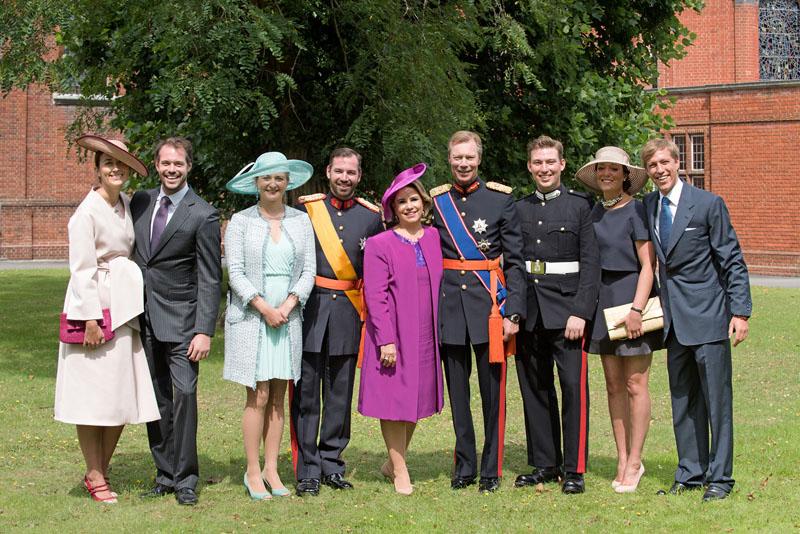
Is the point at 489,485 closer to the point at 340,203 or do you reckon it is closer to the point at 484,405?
the point at 484,405

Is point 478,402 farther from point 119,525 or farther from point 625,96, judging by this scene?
point 625,96

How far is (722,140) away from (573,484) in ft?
88.7

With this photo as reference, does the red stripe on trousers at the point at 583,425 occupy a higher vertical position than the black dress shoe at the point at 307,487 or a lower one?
higher

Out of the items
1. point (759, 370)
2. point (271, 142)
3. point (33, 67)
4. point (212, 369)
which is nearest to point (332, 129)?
point (271, 142)

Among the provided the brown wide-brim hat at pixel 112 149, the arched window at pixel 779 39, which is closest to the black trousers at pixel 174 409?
the brown wide-brim hat at pixel 112 149

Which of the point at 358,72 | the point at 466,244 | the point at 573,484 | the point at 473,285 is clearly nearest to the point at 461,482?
the point at 573,484

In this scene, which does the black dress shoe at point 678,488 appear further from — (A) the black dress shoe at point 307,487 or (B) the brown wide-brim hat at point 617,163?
(A) the black dress shoe at point 307,487

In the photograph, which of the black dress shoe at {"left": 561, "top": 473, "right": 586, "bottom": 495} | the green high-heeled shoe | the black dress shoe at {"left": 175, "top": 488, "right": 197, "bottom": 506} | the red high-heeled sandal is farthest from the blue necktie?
the red high-heeled sandal

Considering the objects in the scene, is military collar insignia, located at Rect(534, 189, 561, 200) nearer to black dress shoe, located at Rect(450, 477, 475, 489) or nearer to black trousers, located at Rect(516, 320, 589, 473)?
black trousers, located at Rect(516, 320, 589, 473)

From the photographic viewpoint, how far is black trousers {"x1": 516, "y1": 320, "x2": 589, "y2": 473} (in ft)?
22.9

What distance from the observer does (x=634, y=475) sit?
7000 millimetres

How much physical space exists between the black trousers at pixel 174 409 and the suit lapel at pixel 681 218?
10.1 feet

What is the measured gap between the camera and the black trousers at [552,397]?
6992 mm

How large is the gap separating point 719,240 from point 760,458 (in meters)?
2.13
